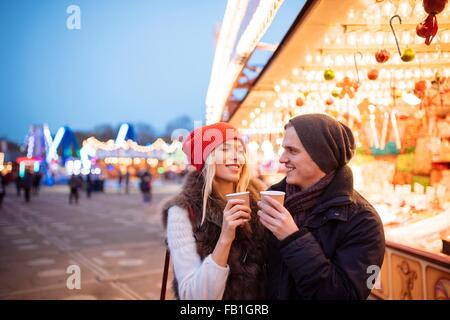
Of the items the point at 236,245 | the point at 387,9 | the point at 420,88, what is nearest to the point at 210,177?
the point at 236,245

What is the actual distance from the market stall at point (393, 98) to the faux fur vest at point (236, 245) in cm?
197

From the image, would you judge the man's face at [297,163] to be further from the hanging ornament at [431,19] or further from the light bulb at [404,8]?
the light bulb at [404,8]

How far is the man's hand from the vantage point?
143cm

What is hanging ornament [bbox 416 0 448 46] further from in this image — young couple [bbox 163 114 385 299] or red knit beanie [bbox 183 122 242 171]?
red knit beanie [bbox 183 122 242 171]

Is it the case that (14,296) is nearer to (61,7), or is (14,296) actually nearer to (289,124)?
(61,7)

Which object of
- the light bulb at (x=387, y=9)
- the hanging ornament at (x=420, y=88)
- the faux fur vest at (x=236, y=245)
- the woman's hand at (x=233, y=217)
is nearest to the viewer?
the woman's hand at (x=233, y=217)

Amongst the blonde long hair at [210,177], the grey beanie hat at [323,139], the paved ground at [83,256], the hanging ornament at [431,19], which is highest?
the hanging ornament at [431,19]

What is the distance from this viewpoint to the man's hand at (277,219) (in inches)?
56.4

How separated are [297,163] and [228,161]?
18.4 inches

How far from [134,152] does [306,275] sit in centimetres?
3583

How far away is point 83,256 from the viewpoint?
701 cm

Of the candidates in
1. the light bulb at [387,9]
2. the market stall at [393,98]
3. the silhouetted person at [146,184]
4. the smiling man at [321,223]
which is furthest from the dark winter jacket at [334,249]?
the silhouetted person at [146,184]

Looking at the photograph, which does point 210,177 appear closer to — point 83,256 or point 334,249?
point 334,249
